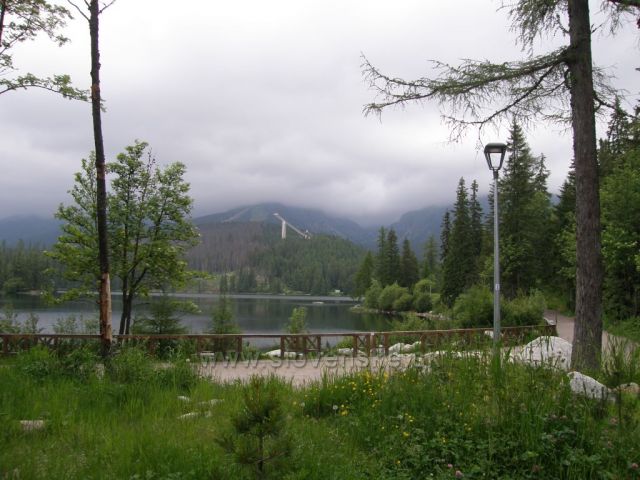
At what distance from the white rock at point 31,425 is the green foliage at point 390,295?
58.1 meters

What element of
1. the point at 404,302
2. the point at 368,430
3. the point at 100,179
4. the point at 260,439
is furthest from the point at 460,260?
the point at 260,439

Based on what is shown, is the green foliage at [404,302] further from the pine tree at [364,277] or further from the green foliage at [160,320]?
the green foliage at [160,320]

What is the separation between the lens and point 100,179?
29.9 ft

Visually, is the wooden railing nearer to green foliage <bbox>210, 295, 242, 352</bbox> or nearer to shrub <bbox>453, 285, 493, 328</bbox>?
shrub <bbox>453, 285, 493, 328</bbox>

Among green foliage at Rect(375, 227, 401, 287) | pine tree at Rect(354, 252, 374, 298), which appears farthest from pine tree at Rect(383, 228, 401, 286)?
pine tree at Rect(354, 252, 374, 298)

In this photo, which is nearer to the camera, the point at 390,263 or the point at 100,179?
the point at 100,179

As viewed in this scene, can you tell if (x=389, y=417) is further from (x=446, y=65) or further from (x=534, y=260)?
(x=534, y=260)

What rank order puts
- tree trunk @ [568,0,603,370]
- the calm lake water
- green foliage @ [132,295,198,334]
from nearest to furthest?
1. tree trunk @ [568,0,603,370]
2. green foliage @ [132,295,198,334]
3. the calm lake water

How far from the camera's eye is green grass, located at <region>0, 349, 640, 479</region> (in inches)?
151

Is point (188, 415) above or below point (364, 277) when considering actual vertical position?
above

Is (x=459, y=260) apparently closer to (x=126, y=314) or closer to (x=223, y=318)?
(x=223, y=318)

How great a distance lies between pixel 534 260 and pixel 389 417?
119ft

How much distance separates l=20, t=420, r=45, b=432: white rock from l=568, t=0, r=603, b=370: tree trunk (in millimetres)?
7250

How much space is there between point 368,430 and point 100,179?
23.1ft
